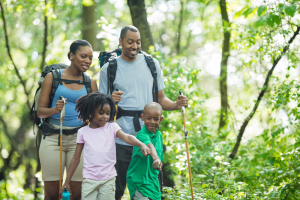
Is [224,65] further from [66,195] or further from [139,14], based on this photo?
[66,195]

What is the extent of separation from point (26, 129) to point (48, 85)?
42.3 feet

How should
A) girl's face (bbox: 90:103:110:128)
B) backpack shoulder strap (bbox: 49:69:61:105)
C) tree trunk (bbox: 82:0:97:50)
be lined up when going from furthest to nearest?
tree trunk (bbox: 82:0:97:50) → backpack shoulder strap (bbox: 49:69:61:105) → girl's face (bbox: 90:103:110:128)

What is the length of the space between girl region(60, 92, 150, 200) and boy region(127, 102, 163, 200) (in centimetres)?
17

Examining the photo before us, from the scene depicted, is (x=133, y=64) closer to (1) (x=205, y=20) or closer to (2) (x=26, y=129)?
(1) (x=205, y=20)

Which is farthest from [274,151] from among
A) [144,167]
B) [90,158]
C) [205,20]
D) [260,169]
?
[205,20]

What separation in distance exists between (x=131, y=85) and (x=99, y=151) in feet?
2.80

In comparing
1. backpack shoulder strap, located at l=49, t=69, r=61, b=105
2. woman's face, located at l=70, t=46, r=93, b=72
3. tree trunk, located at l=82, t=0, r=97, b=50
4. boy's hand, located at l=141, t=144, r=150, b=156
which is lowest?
boy's hand, located at l=141, t=144, r=150, b=156

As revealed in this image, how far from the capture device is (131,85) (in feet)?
11.2

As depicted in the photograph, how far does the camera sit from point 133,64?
354 cm

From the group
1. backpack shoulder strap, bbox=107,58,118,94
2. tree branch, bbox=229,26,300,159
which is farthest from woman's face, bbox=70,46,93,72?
tree branch, bbox=229,26,300,159

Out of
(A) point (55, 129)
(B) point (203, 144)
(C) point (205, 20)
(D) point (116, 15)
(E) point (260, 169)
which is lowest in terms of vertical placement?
(E) point (260, 169)

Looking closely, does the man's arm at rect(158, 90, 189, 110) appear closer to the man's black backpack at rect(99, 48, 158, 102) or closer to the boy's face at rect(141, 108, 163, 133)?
the man's black backpack at rect(99, 48, 158, 102)

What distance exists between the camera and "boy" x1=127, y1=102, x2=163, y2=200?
117 inches

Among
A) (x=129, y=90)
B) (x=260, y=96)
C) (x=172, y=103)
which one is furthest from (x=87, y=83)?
(x=260, y=96)
